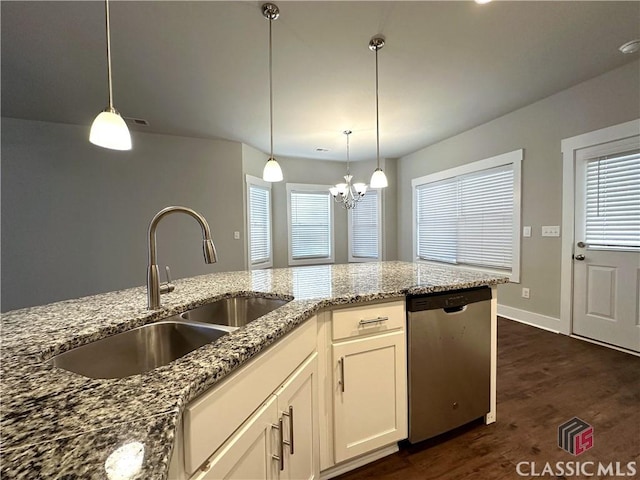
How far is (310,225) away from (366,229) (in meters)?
1.17

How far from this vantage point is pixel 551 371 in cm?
228

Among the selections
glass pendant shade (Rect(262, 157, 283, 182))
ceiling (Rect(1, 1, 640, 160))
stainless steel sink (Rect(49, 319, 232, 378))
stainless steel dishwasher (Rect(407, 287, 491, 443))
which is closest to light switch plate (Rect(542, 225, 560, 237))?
ceiling (Rect(1, 1, 640, 160))

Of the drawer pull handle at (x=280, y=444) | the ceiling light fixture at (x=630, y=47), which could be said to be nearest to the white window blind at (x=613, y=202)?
the ceiling light fixture at (x=630, y=47)

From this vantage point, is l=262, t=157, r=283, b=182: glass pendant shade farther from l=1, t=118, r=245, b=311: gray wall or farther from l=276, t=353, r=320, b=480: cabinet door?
l=1, t=118, r=245, b=311: gray wall

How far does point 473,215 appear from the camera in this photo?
4.07 metres

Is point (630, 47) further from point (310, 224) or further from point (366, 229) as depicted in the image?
point (310, 224)

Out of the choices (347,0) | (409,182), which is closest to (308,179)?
(409,182)

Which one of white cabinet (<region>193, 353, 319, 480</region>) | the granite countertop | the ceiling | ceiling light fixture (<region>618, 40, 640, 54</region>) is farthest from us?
ceiling light fixture (<region>618, 40, 640, 54</region>)

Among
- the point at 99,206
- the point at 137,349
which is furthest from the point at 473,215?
the point at 99,206

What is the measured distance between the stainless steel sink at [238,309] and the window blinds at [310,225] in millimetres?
3848

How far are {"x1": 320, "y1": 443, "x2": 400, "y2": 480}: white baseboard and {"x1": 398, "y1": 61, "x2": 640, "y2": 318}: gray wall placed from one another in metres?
2.78

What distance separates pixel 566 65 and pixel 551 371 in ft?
8.82

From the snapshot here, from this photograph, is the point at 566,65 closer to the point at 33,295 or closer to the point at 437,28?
the point at 437,28

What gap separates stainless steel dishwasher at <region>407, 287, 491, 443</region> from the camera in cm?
146
